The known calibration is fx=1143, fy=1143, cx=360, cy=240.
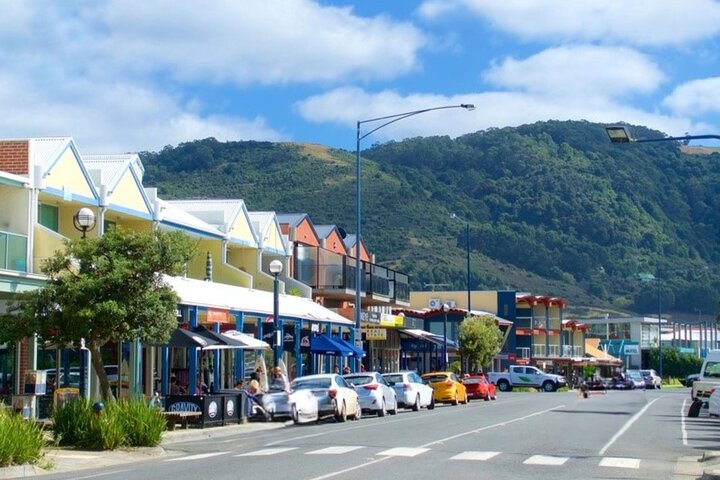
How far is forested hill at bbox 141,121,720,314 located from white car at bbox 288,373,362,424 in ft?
335

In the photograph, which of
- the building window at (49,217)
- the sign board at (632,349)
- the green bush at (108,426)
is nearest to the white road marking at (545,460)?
the green bush at (108,426)

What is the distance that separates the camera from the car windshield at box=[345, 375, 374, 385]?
36150mm

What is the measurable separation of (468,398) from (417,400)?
1293 centimetres

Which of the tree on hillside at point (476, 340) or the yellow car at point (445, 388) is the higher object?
the tree on hillside at point (476, 340)

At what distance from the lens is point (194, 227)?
40.4m

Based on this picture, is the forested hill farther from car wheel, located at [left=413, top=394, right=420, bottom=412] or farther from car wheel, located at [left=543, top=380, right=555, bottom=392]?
car wheel, located at [left=413, top=394, right=420, bottom=412]

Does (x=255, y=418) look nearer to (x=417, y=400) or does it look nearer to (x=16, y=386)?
(x=16, y=386)

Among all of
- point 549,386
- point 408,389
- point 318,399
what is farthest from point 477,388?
point 318,399

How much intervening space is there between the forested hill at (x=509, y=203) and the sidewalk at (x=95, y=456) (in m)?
107

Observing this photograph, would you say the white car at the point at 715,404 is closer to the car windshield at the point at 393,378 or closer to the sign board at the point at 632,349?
the car windshield at the point at 393,378

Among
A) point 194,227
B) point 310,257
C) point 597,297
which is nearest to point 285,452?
point 194,227

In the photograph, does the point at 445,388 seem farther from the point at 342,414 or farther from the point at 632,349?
the point at 632,349

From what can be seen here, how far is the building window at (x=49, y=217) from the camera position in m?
32.2

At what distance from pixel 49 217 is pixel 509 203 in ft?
487
